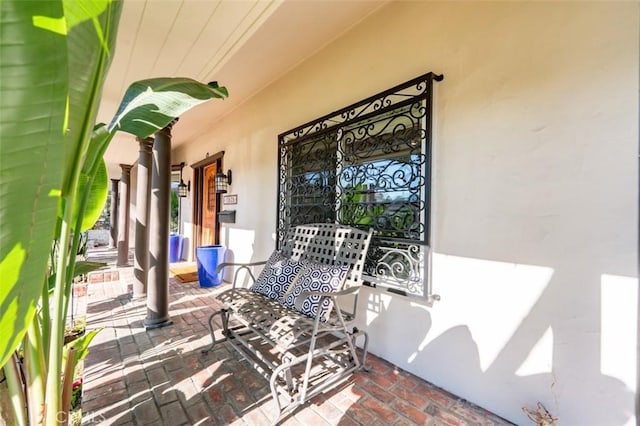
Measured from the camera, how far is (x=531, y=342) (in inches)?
62.7

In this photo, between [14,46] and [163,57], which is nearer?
[14,46]

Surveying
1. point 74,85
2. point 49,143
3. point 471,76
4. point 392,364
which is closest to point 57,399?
point 49,143

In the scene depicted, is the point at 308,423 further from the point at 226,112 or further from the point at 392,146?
the point at 226,112

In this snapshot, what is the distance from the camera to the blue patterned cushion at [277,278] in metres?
2.51

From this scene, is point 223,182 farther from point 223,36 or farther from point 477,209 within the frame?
point 477,209

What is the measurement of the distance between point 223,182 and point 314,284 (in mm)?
3416

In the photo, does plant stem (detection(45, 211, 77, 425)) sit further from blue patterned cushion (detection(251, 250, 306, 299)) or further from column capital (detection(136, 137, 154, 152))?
column capital (detection(136, 137, 154, 152))

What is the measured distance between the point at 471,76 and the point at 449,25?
1.52ft

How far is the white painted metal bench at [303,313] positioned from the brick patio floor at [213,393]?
111mm

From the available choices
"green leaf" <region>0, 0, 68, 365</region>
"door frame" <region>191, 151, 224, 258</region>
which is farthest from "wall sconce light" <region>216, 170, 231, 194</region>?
"green leaf" <region>0, 0, 68, 365</region>

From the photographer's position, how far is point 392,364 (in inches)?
89.4

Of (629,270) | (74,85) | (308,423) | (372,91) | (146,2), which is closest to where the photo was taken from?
(74,85)

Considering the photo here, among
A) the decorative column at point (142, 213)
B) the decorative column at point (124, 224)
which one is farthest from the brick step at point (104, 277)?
Answer: the decorative column at point (142, 213)

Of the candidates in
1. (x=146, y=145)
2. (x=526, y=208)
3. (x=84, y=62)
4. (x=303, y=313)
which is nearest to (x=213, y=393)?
(x=303, y=313)
